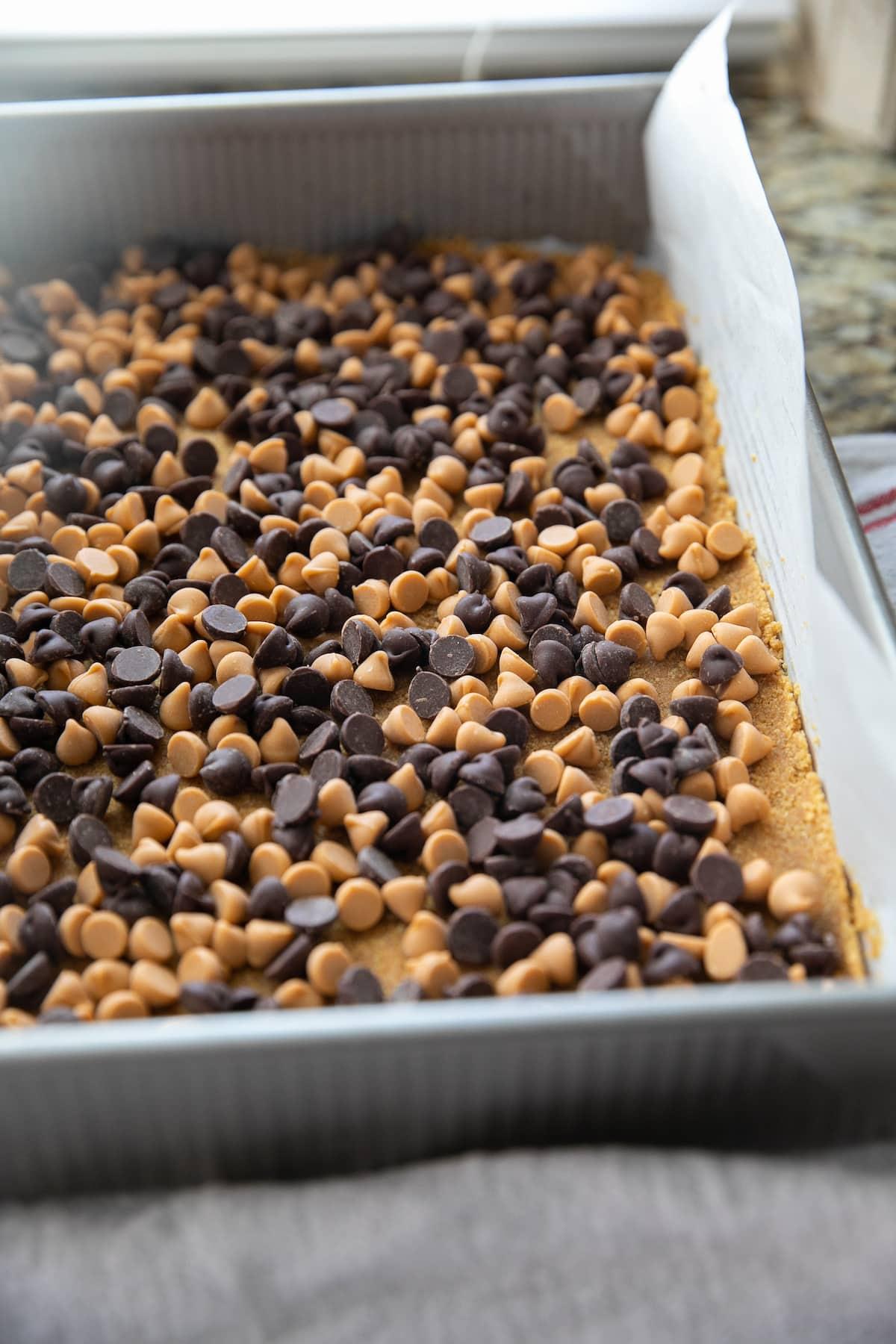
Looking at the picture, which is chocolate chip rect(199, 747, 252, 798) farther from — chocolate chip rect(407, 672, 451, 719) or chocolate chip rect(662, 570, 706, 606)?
chocolate chip rect(662, 570, 706, 606)

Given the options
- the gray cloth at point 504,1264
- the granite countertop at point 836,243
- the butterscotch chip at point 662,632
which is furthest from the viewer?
the granite countertop at point 836,243

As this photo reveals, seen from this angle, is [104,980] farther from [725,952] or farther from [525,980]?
[725,952]

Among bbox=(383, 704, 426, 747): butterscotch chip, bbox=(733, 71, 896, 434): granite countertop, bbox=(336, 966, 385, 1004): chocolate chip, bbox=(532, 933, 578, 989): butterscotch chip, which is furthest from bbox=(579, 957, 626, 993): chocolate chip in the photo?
bbox=(733, 71, 896, 434): granite countertop

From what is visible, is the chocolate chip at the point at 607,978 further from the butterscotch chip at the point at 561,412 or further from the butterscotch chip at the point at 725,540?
the butterscotch chip at the point at 561,412

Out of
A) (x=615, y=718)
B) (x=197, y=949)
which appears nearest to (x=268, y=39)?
(x=615, y=718)

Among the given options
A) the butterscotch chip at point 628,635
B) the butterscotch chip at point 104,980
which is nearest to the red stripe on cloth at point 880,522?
the butterscotch chip at point 628,635

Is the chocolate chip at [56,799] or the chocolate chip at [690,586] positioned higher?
the chocolate chip at [690,586]

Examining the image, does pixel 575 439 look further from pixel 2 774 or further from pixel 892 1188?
pixel 892 1188

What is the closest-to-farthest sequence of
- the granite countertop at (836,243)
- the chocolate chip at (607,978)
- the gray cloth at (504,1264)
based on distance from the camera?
the gray cloth at (504,1264)
the chocolate chip at (607,978)
the granite countertop at (836,243)
